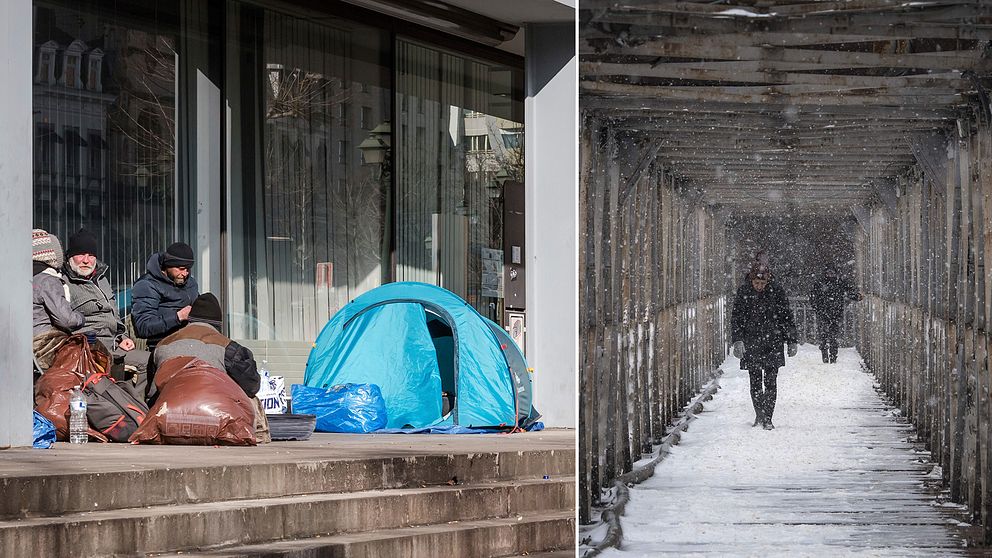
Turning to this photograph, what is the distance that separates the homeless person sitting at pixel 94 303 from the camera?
872cm

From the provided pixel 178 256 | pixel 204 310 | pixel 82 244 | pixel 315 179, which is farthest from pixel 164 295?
pixel 315 179

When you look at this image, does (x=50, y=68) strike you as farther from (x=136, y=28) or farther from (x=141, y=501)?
(x=141, y=501)

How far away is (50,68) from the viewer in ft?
30.5

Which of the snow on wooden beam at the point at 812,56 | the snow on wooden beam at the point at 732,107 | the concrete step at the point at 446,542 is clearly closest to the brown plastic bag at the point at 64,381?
the concrete step at the point at 446,542

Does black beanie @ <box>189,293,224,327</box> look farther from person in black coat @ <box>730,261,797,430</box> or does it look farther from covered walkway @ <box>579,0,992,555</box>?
person in black coat @ <box>730,261,797,430</box>

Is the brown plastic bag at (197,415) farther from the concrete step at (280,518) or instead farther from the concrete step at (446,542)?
the concrete step at (446,542)

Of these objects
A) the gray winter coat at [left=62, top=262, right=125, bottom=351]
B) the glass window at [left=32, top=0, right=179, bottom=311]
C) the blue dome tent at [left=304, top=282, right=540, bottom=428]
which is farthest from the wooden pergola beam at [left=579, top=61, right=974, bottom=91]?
the blue dome tent at [left=304, top=282, right=540, bottom=428]

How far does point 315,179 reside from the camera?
1126cm

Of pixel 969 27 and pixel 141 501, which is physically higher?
pixel 969 27

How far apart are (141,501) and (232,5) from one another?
5420 millimetres

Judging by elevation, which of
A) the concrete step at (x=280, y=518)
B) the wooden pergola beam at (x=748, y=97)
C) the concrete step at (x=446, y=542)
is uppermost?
the wooden pergola beam at (x=748, y=97)

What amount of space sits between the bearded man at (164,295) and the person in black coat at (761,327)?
5.52 meters

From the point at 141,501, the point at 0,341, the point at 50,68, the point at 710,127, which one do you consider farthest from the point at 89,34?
the point at 710,127

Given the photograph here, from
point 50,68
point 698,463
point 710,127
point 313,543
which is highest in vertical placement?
point 50,68
